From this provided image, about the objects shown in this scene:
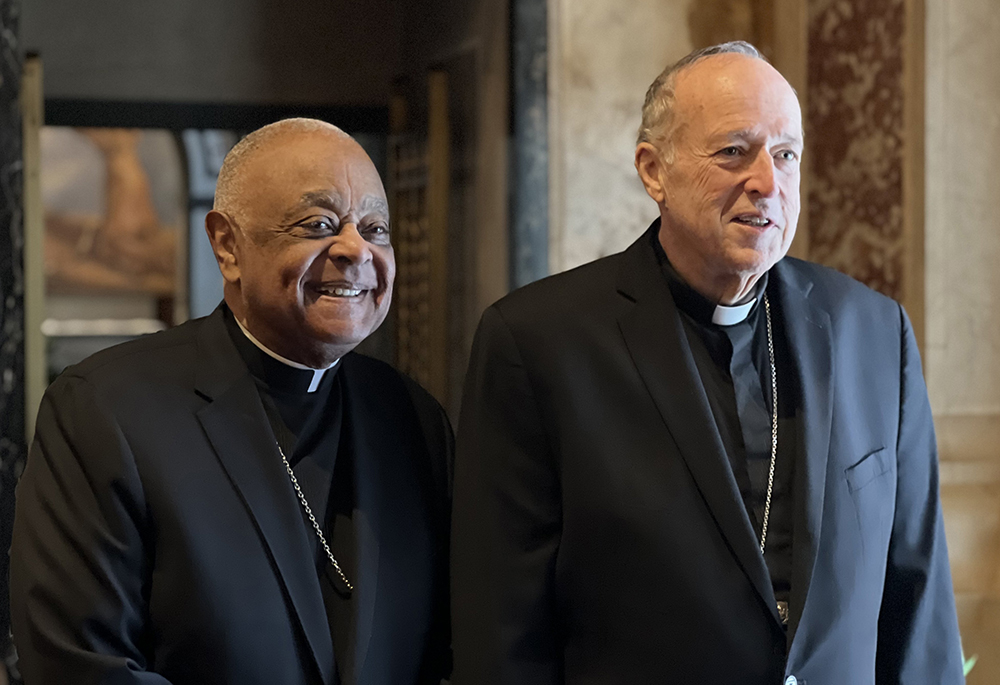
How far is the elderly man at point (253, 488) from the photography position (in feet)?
6.86

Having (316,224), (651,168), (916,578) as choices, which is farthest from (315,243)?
(916,578)

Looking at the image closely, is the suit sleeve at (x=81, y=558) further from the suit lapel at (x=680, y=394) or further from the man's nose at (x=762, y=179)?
the man's nose at (x=762, y=179)

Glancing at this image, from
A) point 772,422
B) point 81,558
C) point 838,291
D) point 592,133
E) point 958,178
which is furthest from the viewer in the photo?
point 592,133

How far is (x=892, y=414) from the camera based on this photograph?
92.8 inches

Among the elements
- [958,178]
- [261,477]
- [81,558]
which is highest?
[958,178]

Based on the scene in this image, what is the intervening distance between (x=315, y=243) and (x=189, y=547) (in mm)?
558

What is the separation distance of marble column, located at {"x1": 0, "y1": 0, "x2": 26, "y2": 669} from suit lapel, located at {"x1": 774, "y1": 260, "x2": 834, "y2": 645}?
2946 mm

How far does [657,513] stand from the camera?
2.13 meters

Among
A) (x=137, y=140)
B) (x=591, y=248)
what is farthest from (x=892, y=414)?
(x=137, y=140)

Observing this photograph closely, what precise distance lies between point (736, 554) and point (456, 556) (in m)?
0.50

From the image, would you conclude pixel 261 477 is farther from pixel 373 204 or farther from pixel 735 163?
pixel 735 163

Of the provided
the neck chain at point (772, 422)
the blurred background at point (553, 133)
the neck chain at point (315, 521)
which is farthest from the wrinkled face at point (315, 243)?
the blurred background at point (553, 133)

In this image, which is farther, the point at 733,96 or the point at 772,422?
the point at 772,422

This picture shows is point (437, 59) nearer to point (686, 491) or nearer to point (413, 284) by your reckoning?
point (413, 284)
